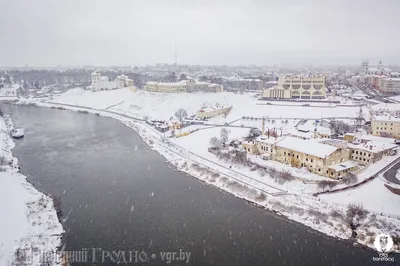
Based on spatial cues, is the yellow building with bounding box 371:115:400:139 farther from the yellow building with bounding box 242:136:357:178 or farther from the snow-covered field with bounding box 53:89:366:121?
the yellow building with bounding box 242:136:357:178

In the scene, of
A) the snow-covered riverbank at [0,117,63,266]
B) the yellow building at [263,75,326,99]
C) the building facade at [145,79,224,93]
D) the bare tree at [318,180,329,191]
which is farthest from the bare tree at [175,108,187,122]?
the bare tree at [318,180,329,191]

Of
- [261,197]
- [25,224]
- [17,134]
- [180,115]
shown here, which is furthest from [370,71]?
[25,224]

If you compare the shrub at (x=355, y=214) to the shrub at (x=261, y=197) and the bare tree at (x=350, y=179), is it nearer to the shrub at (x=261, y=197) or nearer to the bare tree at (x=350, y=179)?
the bare tree at (x=350, y=179)

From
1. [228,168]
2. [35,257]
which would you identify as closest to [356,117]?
[228,168]

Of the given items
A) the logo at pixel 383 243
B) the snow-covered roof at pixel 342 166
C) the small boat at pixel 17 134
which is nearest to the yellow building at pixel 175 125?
the small boat at pixel 17 134

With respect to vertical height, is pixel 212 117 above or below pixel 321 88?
below

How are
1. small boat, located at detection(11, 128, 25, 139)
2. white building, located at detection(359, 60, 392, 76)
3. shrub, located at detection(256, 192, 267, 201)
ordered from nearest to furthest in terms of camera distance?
shrub, located at detection(256, 192, 267, 201) < small boat, located at detection(11, 128, 25, 139) < white building, located at detection(359, 60, 392, 76)

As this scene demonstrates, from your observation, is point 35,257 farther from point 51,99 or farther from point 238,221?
point 51,99
